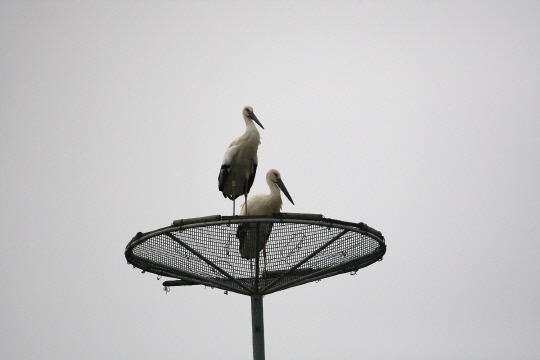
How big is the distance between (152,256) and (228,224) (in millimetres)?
1689

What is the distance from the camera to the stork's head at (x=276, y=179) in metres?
13.3

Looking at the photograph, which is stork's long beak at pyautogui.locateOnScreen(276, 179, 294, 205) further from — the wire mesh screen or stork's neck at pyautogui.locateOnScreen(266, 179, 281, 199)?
the wire mesh screen

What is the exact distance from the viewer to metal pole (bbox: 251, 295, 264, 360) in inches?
416

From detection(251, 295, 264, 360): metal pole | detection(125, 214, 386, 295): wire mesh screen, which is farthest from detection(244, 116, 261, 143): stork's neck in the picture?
detection(251, 295, 264, 360): metal pole

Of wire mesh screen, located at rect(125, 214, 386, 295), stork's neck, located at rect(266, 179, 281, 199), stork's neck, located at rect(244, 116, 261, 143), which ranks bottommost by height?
wire mesh screen, located at rect(125, 214, 386, 295)

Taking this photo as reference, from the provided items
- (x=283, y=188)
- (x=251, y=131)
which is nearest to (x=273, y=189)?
(x=283, y=188)

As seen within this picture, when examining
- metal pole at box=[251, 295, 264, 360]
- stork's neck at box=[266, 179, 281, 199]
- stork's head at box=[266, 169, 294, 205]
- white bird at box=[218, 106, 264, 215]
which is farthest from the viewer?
white bird at box=[218, 106, 264, 215]

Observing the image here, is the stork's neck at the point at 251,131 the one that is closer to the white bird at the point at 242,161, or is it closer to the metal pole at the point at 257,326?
the white bird at the point at 242,161

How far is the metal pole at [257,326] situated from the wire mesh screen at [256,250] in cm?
17

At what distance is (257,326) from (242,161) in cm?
424

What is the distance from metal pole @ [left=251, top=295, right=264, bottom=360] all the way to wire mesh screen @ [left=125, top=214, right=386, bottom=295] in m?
0.17

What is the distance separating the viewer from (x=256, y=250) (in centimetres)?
1011

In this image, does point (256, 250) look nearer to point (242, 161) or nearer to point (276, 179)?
point (276, 179)

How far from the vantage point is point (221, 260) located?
1043 cm
